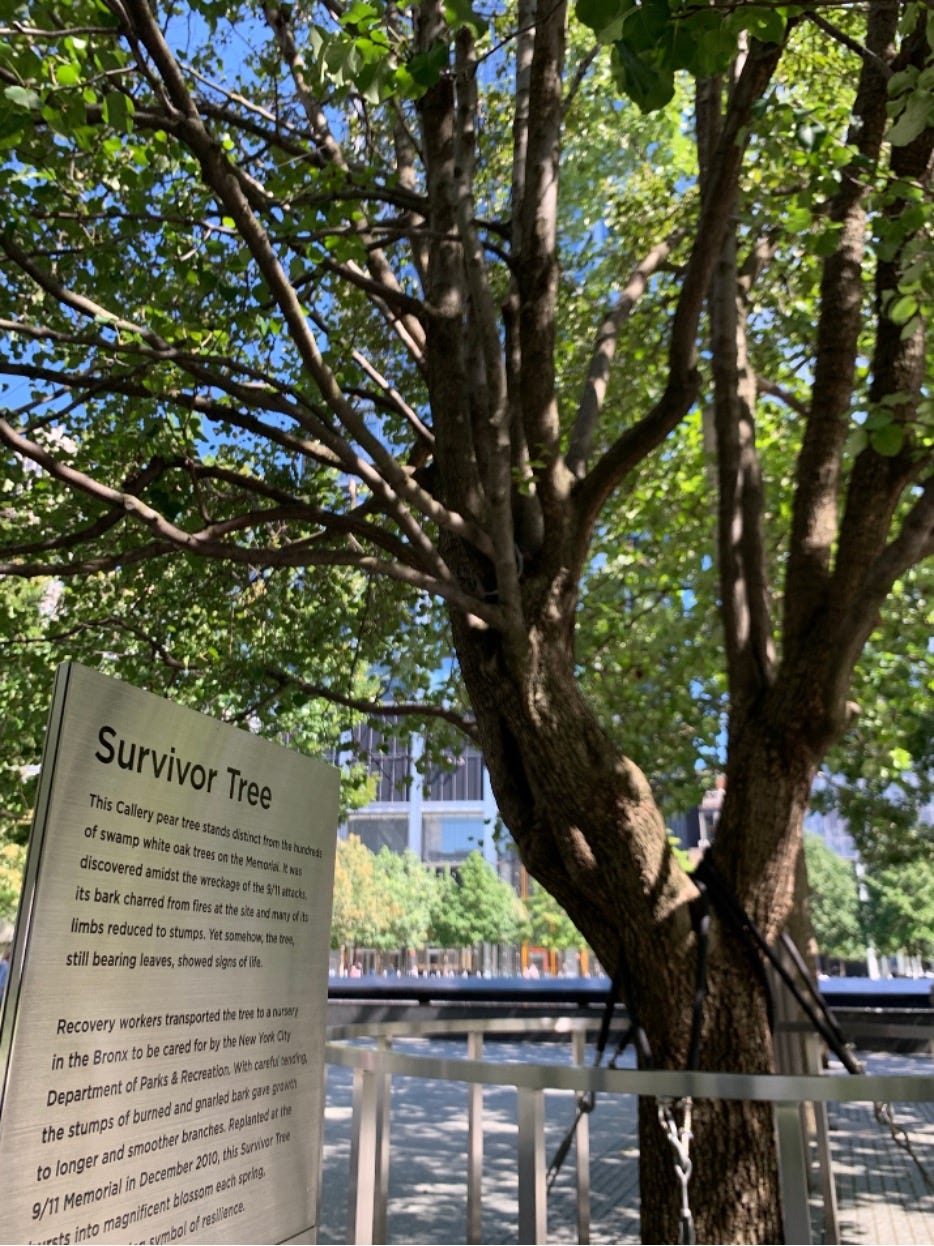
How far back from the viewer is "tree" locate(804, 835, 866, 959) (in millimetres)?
46781

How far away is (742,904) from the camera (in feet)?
15.3

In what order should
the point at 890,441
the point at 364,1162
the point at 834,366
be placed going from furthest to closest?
the point at 834,366 → the point at 890,441 → the point at 364,1162

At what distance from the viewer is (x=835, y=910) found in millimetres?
48000

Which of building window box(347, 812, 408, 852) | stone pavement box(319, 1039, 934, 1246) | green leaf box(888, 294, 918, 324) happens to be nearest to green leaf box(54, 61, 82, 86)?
green leaf box(888, 294, 918, 324)

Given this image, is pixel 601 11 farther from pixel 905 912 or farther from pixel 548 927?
pixel 905 912

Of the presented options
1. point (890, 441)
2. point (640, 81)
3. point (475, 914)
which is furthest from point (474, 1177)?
point (475, 914)

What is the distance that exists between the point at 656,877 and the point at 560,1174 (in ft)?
13.1

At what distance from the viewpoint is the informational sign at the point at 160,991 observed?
4.97 ft

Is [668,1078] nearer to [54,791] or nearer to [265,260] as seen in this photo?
[54,791]

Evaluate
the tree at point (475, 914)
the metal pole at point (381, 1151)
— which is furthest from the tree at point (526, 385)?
the tree at point (475, 914)

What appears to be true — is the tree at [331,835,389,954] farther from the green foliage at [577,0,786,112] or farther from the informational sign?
the green foliage at [577,0,786,112]

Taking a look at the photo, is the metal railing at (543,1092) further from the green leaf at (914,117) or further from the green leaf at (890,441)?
the green leaf at (914,117)

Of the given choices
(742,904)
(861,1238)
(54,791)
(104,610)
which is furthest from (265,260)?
(861,1238)

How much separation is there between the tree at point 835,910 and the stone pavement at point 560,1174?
38.7 metres
